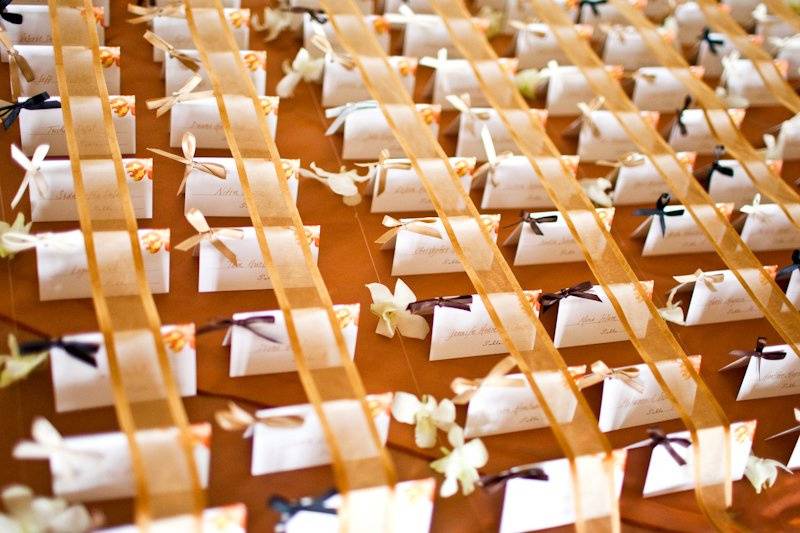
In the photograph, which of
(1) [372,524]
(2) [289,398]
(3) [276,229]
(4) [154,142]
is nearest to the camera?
(1) [372,524]

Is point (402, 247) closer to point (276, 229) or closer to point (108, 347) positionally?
point (276, 229)

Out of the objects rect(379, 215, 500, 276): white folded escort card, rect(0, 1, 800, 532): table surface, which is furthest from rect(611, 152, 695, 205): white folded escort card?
rect(379, 215, 500, 276): white folded escort card

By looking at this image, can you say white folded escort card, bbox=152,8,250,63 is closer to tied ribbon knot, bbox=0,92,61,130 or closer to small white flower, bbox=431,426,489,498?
tied ribbon knot, bbox=0,92,61,130

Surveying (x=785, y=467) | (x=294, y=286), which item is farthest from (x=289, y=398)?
(x=785, y=467)

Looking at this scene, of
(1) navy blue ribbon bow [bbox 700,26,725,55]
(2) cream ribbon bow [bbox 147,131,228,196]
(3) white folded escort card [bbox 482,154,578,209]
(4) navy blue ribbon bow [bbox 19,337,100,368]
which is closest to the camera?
(4) navy blue ribbon bow [bbox 19,337,100,368]

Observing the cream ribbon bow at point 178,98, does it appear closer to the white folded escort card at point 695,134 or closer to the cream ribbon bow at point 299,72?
the cream ribbon bow at point 299,72

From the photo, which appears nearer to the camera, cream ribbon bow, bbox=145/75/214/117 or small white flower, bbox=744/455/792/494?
small white flower, bbox=744/455/792/494
